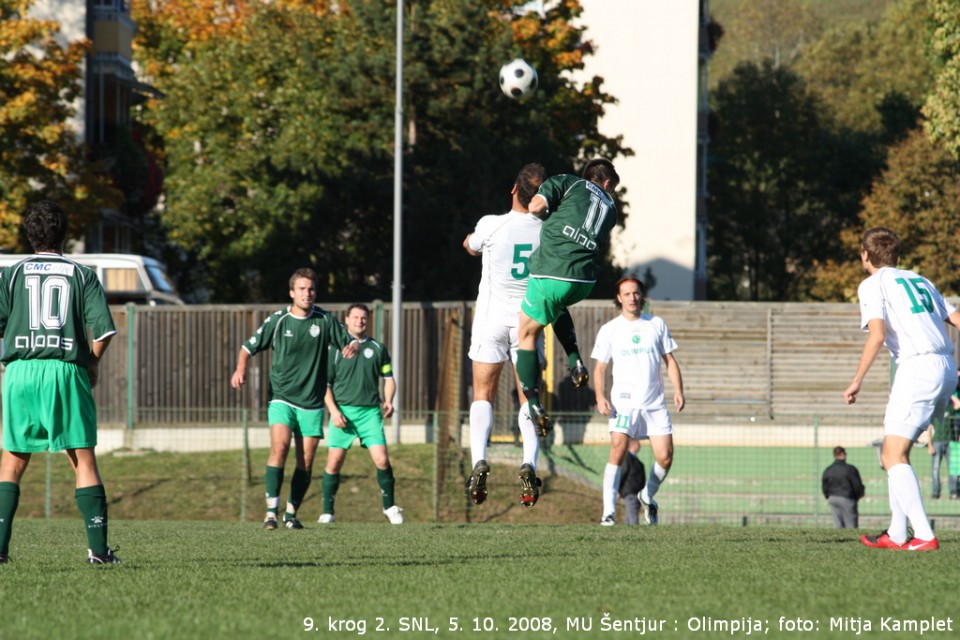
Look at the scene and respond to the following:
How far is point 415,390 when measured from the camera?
32250mm

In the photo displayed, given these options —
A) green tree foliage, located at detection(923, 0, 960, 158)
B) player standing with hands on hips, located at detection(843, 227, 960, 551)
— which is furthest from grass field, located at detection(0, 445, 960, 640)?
green tree foliage, located at detection(923, 0, 960, 158)

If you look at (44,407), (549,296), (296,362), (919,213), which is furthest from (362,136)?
(44,407)

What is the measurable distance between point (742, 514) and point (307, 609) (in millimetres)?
14718

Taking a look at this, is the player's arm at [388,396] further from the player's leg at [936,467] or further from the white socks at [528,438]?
the player's leg at [936,467]

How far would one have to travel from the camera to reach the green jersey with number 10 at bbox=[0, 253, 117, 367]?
27.7ft

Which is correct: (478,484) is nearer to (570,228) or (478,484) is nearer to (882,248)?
(570,228)

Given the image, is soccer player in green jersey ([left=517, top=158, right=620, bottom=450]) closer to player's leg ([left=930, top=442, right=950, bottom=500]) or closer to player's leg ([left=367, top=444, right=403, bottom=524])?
player's leg ([left=367, top=444, right=403, bottom=524])

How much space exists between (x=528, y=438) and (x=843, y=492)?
826 cm

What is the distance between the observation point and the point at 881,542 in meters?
10.5

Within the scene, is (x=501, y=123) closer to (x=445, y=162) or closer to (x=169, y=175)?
(x=445, y=162)

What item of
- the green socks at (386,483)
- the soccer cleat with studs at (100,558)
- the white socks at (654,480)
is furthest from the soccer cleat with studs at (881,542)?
the green socks at (386,483)

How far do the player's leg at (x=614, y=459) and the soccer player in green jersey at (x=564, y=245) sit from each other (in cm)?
414

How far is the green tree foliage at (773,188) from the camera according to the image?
6681cm

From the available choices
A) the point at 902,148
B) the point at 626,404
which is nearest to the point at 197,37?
the point at 902,148
